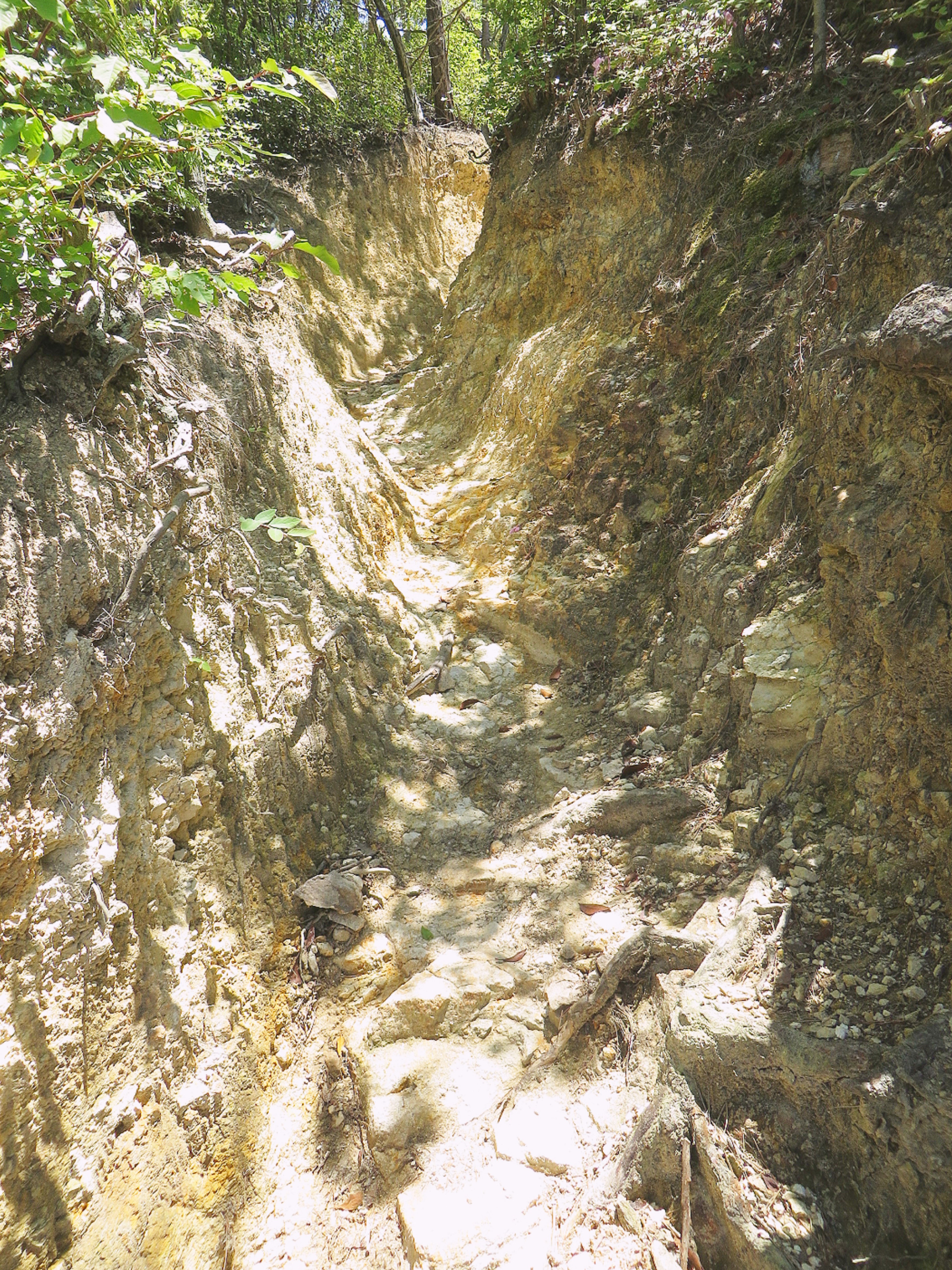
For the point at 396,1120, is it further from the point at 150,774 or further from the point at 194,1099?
the point at 150,774

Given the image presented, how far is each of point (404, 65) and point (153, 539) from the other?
11128 millimetres

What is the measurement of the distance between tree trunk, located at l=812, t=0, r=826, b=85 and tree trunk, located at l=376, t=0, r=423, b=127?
800cm

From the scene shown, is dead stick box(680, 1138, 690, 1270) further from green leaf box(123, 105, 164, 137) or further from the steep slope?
green leaf box(123, 105, 164, 137)

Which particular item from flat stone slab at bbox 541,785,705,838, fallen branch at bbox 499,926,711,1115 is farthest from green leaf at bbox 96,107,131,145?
flat stone slab at bbox 541,785,705,838

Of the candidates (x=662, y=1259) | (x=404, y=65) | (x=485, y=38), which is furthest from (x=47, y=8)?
(x=485, y=38)

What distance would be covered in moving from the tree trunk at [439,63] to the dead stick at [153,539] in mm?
10373

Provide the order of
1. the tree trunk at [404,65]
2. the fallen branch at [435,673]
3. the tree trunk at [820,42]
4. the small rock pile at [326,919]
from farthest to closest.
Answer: the tree trunk at [404,65]
the fallen branch at [435,673]
the tree trunk at [820,42]
the small rock pile at [326,919]

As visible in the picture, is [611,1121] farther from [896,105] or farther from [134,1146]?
[896,105]

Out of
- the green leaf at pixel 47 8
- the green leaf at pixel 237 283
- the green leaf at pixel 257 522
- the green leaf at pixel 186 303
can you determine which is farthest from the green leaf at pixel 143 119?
the green leaf at pixel 257 522

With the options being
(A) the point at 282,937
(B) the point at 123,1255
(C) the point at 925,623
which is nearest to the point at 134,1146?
(B) the point at 123,1255

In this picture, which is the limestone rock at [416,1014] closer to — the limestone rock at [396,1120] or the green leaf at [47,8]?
the limestone rock at [396,1120]

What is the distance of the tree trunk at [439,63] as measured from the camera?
391 inches

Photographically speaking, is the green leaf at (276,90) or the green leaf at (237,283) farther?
the green leaf at (237,283)

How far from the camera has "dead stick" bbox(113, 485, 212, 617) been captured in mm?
2678
